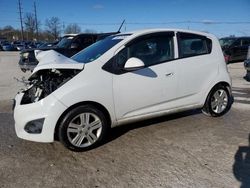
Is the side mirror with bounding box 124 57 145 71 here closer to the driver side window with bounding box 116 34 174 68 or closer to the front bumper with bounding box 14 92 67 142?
the driver side window with bounding box 116 34 174 68

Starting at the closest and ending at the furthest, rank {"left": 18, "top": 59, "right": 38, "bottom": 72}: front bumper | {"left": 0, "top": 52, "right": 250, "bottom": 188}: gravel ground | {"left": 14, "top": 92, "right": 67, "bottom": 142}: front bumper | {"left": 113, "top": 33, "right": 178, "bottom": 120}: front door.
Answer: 1. {"left": 0, "top": 52, "right": 250, "bottom": 188}: gravel ground
2. {"left": 14, "top": 92, "right": 67, "bottom": 142}: front bumper
3. {"left": 113, "top": 33, "right": 178, "bottom": 120}: front door
4. {"left": 18, "top": 59, "right": 38, "bottom": 72}: front bumper

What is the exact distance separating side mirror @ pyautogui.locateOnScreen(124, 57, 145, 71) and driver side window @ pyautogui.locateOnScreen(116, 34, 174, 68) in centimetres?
11

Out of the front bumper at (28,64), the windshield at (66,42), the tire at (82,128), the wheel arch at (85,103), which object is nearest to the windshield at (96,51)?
the wheel arch at (85,103)

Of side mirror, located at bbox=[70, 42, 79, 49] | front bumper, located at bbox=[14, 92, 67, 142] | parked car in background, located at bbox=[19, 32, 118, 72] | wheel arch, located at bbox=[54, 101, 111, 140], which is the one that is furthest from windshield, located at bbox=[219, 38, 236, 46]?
front bumper, located at bbox=[14, 92, 67, 142]

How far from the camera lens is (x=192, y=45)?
525cm

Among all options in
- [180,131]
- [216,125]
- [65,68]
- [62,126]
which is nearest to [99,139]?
[62,126]

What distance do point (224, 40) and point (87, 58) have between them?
14828 millimetres

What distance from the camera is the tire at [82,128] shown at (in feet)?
13.2

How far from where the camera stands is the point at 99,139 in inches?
169

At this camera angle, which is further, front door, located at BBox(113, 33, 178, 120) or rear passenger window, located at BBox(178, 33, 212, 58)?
rear passenger window, located at BBox(178, 33, 212, 58)

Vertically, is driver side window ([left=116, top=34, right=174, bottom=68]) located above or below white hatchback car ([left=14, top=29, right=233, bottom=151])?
above

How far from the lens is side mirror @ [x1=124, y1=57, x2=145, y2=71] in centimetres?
425

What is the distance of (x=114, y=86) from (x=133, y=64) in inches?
17.0

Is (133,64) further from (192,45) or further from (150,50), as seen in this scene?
(192,45)
